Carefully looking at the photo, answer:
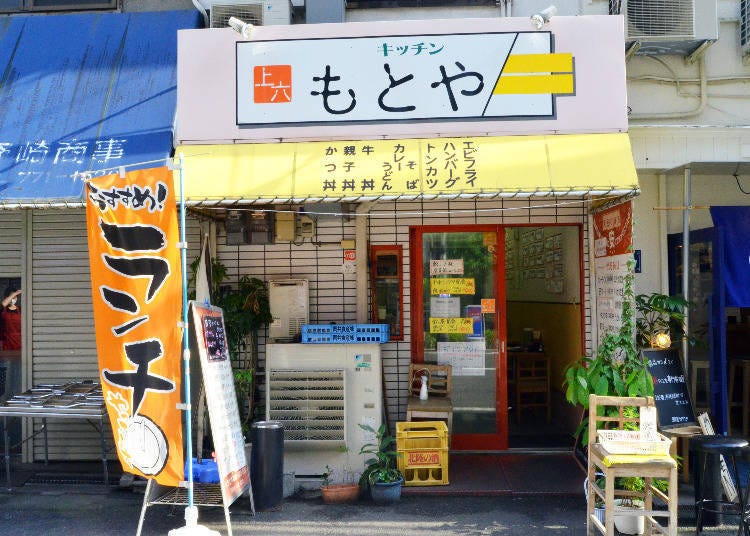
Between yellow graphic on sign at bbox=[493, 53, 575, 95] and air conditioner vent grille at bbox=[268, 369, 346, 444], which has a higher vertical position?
yellow graphic on sign at bbox=[493, 53, 575, 95]

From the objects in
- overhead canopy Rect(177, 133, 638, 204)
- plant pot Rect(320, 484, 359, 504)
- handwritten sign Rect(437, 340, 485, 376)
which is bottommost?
plant pot Rect(320, 484, 359, 504)

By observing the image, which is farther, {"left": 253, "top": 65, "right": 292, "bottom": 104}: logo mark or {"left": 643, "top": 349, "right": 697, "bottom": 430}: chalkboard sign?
{"left": 643, "top": 349, "right": 697, "bottom": 430}: chalkboard sign

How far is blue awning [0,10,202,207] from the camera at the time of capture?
24.0ft

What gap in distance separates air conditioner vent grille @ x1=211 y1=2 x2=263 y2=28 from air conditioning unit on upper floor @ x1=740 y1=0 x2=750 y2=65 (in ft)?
19.4

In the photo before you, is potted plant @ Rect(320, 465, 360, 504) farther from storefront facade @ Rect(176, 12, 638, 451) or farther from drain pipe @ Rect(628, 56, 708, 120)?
drain pipe @ Rect(628, 56, 708, 120)

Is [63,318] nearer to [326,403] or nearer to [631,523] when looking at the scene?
[326,403]

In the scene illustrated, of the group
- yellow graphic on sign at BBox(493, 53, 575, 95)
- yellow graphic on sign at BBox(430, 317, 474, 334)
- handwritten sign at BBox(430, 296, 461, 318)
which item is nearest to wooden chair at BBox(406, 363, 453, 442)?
yellow graphic on sign at BBox(430, 317, 474, 334)

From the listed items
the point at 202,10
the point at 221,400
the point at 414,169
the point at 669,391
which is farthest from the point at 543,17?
the point at 221,400

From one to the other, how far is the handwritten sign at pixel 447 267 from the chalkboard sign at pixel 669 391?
8.32 feet

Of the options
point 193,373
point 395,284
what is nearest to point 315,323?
point 395,284

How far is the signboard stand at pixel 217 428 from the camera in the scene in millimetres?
6324

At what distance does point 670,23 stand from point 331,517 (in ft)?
22.1

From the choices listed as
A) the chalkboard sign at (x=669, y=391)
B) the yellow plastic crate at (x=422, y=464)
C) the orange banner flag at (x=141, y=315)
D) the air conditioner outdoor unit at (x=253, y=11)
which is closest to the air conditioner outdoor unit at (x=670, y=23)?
the chalkboard sign at (x=669, y=391)

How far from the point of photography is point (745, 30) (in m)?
8.13
